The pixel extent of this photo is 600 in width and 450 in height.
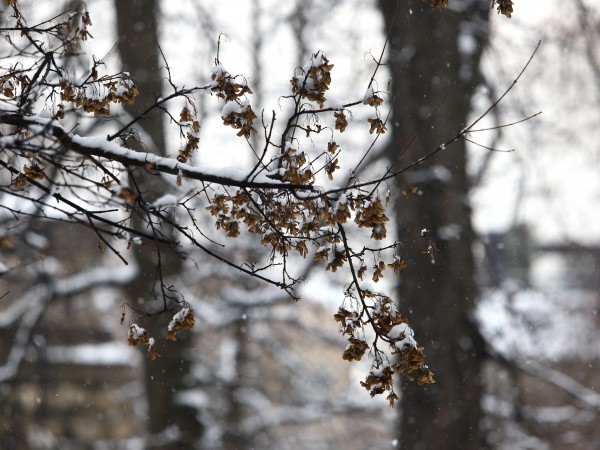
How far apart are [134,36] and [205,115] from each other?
1550 millimetres

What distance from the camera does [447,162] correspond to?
732cm

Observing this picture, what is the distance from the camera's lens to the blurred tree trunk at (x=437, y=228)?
7109 millimetres

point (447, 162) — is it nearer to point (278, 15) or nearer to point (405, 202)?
point (405, 202)

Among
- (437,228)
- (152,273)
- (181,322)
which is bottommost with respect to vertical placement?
(181,322)

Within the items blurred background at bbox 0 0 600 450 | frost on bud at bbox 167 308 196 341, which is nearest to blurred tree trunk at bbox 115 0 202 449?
blurred background at bbox 0 0 600 450

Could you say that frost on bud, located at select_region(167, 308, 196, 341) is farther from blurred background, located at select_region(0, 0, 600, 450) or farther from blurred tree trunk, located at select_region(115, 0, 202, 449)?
blurred tree trunk, located at select_region(115, 0, 202, 449)

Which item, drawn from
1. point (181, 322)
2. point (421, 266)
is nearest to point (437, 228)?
point (421, 266)

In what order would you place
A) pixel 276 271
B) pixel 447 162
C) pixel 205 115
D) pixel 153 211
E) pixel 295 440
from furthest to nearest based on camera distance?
pixel 295 440
pixel 276 271
pixel 205 115
pixel 447 162
pixel 153 211

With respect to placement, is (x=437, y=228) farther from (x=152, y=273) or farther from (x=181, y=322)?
(x=181, y=322)

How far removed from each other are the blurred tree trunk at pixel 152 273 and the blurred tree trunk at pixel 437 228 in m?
2.61

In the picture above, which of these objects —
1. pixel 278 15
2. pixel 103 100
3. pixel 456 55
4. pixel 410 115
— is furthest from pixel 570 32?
pixel 103 100

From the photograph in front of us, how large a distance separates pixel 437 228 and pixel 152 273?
10.7 feet

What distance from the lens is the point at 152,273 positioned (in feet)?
27.5

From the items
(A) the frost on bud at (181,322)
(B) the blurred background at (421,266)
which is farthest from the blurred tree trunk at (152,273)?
(A) the frost on bud at (181,322)
